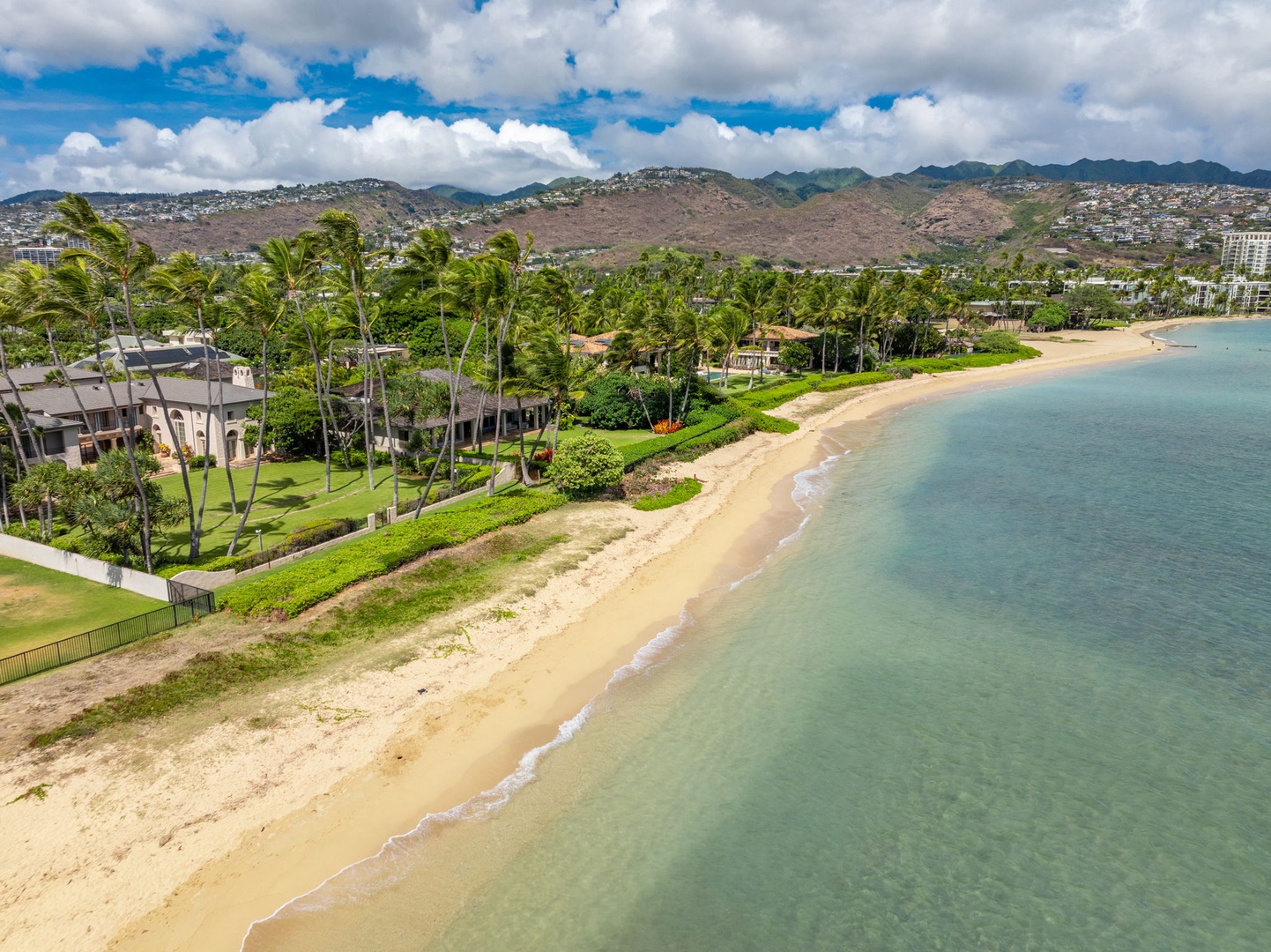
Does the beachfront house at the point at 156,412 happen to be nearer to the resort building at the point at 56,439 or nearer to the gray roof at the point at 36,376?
the resort building at the point at 56,439

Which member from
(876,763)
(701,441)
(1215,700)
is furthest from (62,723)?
(701,441)

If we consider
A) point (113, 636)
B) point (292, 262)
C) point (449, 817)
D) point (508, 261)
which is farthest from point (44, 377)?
point (449, 817)

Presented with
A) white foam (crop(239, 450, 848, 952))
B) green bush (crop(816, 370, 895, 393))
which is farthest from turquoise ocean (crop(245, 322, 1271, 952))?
green bush (crop(816, 370, 895, 393))

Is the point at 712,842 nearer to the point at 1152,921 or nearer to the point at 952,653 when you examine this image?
the point at 1152,921

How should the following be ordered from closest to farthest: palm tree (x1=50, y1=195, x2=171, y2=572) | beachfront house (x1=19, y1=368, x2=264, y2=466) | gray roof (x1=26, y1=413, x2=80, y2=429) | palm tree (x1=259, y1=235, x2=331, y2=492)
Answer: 1. palm tree (x1=50, y1=195, x2=171, y2=572)
2. palm tree (x1=259, y1=235, x2=331, y2=492)
3. gray roof (x1=26, y1=413, x2=80, y2=429)
4. beachfront house (x1=19, y1=368, x2=264, y2=466)

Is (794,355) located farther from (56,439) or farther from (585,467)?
(56,439)

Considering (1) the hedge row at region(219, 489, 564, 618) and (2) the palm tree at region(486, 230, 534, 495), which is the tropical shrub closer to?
(2) the palm tree at region(486, 230, 534, 495)
